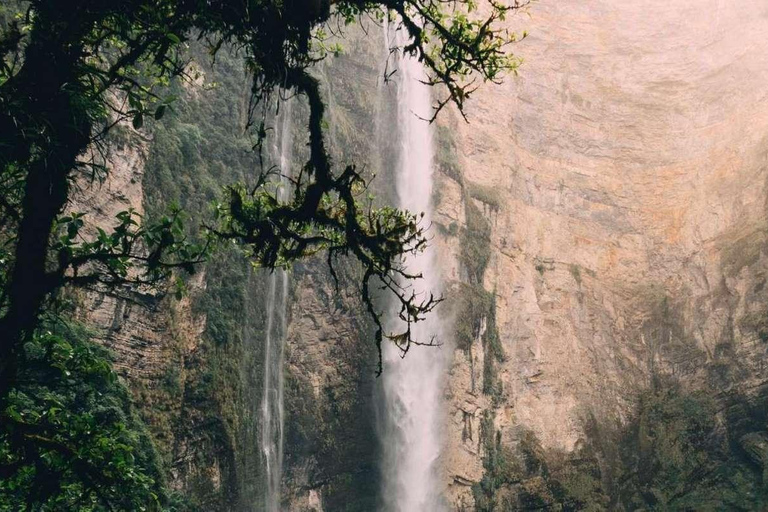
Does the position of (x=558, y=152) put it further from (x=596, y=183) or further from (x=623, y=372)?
(x=623, y=372)

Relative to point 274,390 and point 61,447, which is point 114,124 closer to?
point 61,447

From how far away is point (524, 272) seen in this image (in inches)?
990

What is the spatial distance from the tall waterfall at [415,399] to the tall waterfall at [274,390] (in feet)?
12.4

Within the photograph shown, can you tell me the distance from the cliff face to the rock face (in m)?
0.08

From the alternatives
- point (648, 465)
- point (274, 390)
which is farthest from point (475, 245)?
point (274, 390)

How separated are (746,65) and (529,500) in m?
→ 18.9

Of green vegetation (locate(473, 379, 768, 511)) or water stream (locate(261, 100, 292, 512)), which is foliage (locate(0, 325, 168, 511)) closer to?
water stream (locate(261, 100, 292, 512))

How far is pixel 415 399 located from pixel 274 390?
5103 mm

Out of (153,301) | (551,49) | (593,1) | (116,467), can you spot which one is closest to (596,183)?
(551,49)

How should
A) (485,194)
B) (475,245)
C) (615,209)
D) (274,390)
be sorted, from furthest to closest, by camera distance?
1. (615,209)
2. (485,194)
3. (475,245)
4. (274,390)

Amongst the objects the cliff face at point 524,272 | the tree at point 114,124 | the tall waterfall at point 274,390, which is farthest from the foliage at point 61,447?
the tall waterfall at point 274,390

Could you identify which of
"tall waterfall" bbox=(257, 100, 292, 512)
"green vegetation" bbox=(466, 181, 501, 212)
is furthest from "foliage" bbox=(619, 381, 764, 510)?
"tall waterfall" bbox=(257, 100, 292, 512)

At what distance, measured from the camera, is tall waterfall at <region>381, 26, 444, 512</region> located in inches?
795

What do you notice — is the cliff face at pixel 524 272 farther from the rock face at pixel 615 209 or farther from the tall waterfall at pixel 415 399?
the tall waterfall at pixel 415 399
